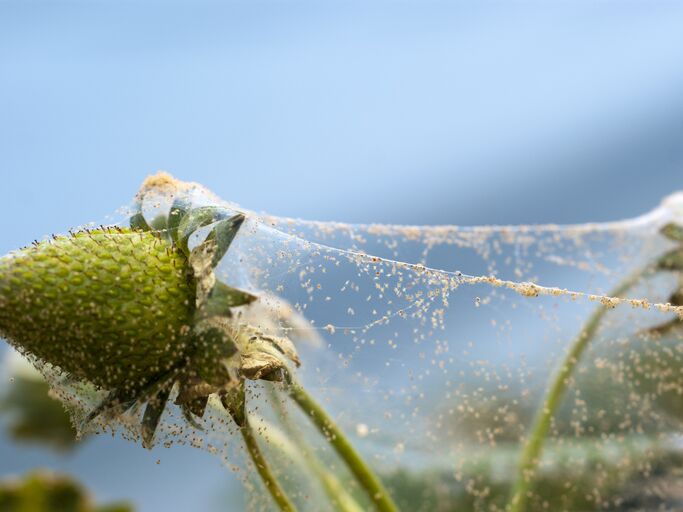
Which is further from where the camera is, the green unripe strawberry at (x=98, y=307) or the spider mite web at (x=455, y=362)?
the spider mite web at (x=455, y=362)

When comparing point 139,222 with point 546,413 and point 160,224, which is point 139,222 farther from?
point 546,413

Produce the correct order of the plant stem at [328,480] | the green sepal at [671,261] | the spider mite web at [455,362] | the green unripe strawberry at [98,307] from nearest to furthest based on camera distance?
the green unripe strawberry at [98,307], the spider mite web at [455,362], the plant stem at [328,480], the green sepal at [671,261]

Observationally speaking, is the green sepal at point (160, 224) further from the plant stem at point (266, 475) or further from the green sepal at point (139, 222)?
the plant stem at point (266, 475)

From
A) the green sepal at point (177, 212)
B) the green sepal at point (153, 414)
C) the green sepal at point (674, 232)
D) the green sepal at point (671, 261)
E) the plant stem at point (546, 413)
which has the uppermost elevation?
the green sepal at point (674, 232)

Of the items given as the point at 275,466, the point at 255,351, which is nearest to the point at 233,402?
the point at 255,351

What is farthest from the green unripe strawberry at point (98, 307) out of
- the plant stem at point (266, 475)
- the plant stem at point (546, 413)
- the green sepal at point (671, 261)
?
the green sepal at point (671, 261)

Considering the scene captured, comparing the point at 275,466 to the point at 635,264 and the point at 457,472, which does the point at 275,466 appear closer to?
the point at 457,472

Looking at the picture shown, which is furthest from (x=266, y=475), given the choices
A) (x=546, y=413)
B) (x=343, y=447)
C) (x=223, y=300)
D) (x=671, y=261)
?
(x=671, y=261)

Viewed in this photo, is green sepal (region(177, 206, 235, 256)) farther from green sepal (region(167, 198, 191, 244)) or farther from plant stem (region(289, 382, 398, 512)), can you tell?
plant stem (region(289, 382, 398, 512))
